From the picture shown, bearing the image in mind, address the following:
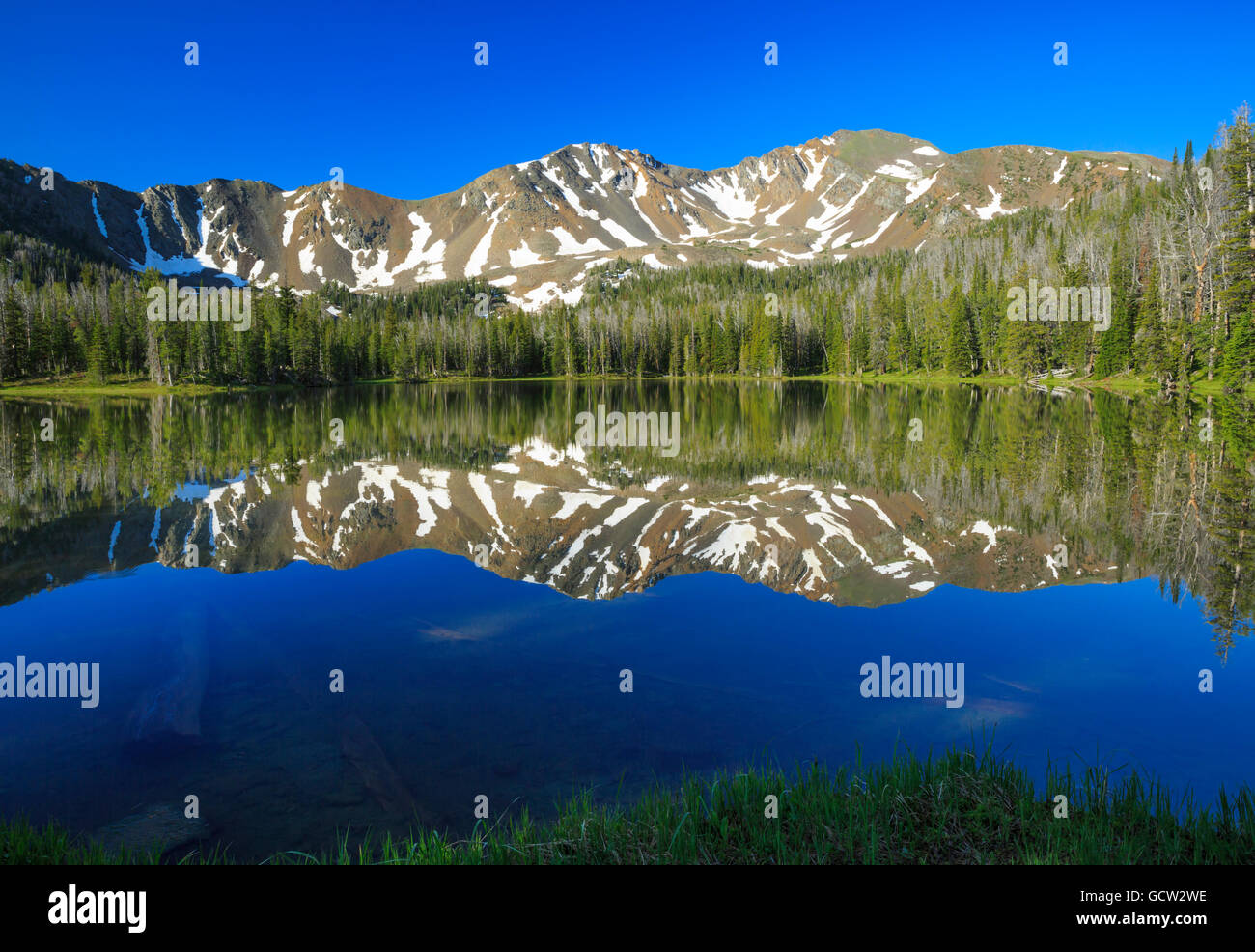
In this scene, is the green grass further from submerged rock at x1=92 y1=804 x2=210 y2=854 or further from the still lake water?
the still lake water

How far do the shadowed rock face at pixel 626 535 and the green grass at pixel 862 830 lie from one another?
166 inches

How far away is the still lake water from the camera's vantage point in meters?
6.64

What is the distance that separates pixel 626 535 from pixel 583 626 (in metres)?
5.16

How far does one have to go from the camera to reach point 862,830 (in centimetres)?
483

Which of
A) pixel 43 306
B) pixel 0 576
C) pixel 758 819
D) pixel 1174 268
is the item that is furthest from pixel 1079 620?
pixel 43 306

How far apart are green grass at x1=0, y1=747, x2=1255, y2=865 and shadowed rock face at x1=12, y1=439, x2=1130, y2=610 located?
4215mm

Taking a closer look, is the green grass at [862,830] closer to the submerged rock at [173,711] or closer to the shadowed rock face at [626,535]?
the submerged rock at [173,711]

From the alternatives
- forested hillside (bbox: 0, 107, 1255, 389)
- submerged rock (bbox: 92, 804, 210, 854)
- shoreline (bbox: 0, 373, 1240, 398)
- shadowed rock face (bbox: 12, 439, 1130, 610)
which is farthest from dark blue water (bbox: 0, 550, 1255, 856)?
shoreline (bbox: 0, 373, 1240, 398)

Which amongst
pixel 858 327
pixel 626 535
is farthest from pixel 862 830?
pixel 858 327

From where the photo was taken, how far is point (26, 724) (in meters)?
7.49

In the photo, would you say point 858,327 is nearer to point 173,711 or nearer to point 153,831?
point 173,711

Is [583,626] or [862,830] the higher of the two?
[862,830]

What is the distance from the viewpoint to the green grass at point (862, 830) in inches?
182
